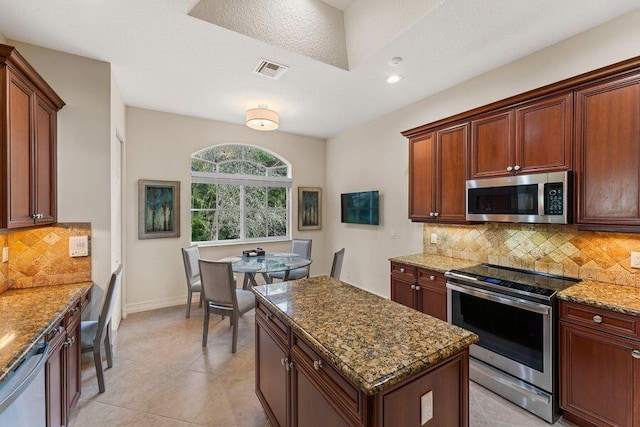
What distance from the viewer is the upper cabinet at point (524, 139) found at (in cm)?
224

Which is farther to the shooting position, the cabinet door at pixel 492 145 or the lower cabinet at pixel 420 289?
the lower cabinet at pixel 420 289

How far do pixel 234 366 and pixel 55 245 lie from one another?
191cm

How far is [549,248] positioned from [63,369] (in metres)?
3.83

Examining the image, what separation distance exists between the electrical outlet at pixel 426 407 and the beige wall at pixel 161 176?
4.17m

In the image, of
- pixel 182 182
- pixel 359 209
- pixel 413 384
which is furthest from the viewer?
pixel 359 209

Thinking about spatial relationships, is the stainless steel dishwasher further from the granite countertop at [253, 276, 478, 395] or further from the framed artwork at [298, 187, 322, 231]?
the framed artwork at [298, 187, 322, 231]

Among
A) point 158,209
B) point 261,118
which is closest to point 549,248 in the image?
point 261,118

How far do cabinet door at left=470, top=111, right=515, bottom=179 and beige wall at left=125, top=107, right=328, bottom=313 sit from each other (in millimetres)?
3577

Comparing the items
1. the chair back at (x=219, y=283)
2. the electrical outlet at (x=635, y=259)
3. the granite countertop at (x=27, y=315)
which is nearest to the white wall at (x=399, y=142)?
the electrical outlet at (x=635, y=259)

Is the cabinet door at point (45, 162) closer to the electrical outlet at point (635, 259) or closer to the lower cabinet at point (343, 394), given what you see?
the lower cabinet at point (343, 394)

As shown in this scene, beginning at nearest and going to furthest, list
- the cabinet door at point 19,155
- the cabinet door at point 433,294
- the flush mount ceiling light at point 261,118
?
the cabinet door at point 19,155 → the cabinet door at point 433,294 → the flush mount ceiling light at point 261,118

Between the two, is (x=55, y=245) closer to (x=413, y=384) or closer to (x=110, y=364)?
(x=110, y=364)

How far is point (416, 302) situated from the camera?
3.10m

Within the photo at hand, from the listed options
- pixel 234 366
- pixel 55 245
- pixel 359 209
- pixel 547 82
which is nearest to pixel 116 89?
pixel 55 245
